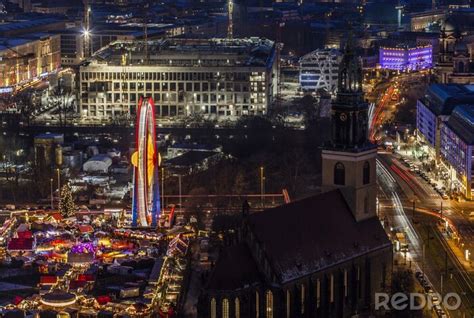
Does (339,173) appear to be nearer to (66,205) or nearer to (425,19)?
(66,205)

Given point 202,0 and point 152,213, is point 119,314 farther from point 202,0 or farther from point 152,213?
point 202,0

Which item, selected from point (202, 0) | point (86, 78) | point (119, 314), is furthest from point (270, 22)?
point (119, 314)

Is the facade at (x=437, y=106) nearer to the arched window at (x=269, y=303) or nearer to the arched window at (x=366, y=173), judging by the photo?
the arched window at (x=366, y=173)

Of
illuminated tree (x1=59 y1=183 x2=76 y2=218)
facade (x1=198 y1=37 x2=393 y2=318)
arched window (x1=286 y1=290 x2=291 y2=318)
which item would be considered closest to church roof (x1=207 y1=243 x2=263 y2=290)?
facade (x1=198 y1=37 x2=393 y2=318)

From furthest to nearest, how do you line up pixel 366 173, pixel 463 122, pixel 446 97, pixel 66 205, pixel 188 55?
pixel 188 55 → pixel 446 97 → pixel 463 122 → pixel 66 205 → pixel 366 173

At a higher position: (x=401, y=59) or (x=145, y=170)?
(x=401, y=59)

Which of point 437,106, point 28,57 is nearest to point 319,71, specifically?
point 28,57

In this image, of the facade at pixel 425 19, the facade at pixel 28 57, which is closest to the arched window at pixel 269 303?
the facade at pixel 28 57
